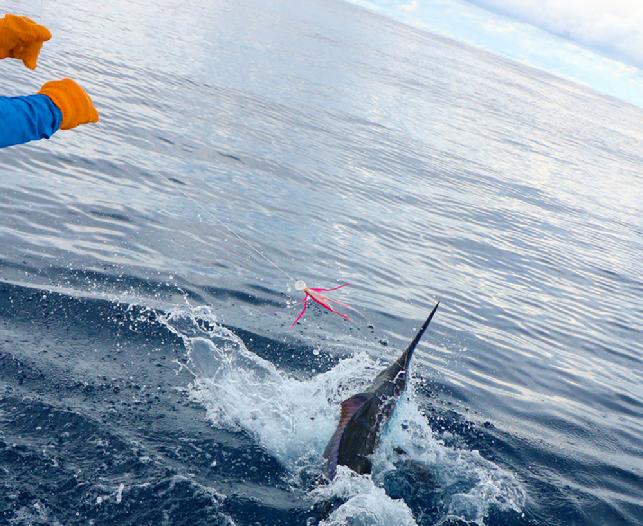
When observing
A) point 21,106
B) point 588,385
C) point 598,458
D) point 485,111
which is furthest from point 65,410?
point 485,111

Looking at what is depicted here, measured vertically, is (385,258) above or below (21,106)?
below

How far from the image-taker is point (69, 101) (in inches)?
199

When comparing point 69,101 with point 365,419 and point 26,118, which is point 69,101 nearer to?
point 26,118

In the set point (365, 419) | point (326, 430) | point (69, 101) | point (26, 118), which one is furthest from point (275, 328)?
point (26, 118)

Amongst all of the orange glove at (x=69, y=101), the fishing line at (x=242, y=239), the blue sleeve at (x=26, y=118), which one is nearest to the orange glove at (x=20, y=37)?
the orange glove at (x=69, y=101)

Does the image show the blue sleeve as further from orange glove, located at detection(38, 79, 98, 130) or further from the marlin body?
the marlin body

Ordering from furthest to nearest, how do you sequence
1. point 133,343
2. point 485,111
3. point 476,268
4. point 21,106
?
1. point 485,111
2. point 476,268
3. point 133,343
4. point 21,106

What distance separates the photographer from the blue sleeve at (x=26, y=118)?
453 cm

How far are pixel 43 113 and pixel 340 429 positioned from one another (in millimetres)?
5059

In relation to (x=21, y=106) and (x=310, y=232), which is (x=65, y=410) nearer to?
(x=21, y=106)

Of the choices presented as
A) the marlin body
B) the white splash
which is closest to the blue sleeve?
the marlin body

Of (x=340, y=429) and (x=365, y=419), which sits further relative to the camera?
(x=365, y=419)

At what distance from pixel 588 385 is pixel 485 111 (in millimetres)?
50800

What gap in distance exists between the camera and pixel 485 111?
61.1 m
